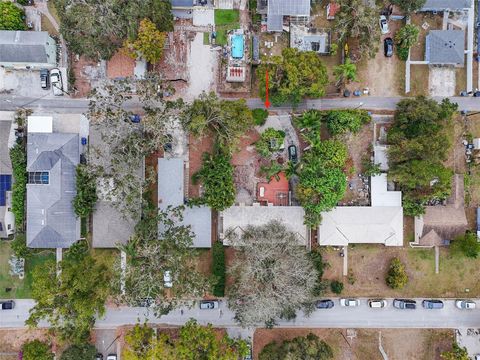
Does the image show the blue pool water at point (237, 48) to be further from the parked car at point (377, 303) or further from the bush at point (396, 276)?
the parked car at point (377, 303)

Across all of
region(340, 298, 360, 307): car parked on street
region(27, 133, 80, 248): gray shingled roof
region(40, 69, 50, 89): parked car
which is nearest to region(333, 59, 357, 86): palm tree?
region(340, 298, 360, 307): car parked on street

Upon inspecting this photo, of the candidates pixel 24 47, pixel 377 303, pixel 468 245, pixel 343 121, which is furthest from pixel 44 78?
pixel 468 245

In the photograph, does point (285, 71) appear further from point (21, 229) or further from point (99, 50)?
point (21, 229)

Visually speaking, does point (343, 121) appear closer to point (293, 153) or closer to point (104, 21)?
point (293, 153)

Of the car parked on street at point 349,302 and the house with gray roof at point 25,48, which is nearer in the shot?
the house with gray roof at point 25,48

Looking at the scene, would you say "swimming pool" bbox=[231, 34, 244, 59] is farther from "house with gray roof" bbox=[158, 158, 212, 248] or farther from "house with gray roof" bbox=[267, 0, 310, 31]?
"house with gray roof" bbox=[158, 158, 212, 248]

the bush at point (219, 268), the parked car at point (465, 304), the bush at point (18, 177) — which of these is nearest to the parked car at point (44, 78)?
the bush at point (18, 177)
